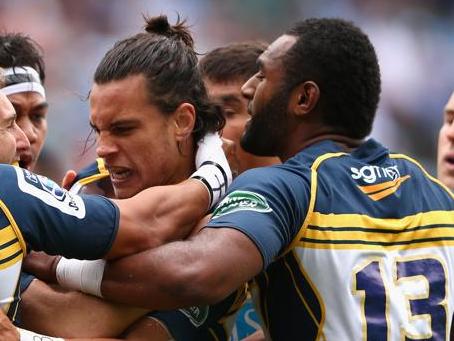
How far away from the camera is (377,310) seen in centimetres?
338

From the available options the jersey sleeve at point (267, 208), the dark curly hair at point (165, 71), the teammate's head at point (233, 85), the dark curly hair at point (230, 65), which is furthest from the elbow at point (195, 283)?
the dark curly hair at point (230, 65)

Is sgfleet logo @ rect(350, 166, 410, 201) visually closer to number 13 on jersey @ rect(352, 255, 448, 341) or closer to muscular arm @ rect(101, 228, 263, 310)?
number 13 on jersey @ rect(352, 255, 448, 341)

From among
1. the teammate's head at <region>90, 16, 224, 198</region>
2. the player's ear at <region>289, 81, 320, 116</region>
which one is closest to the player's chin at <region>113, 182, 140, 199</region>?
the teammate's head at <region>90, 16, 224, 198</region>

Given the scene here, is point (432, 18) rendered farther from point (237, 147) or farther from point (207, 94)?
point (207, 94)

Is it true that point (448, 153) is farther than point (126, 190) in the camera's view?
Yes

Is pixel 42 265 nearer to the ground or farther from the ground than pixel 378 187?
nearer to the ground

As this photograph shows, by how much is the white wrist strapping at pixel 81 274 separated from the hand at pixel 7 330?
1.03 ft

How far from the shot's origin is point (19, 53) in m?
5.04

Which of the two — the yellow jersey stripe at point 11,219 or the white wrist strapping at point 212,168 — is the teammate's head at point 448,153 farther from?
the yellow jersey stripe at point 11,219

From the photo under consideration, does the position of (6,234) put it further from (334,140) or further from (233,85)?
(233,85)

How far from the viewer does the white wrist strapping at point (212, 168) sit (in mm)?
3480

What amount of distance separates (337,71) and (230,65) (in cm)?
149

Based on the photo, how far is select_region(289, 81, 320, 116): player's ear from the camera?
3.77 metres

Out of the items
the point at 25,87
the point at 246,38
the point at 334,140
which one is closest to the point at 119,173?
the point at 334,140
